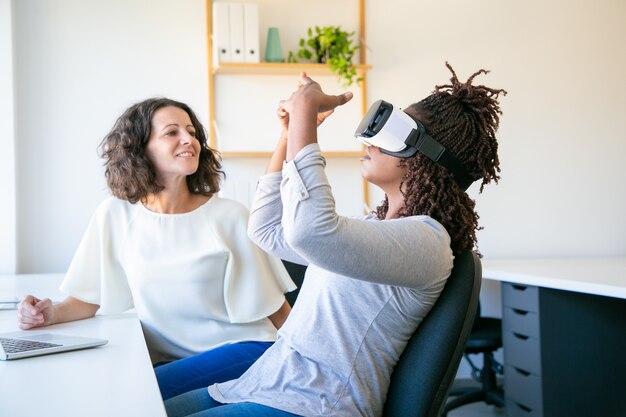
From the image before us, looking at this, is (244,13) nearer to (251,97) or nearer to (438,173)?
(251,97)

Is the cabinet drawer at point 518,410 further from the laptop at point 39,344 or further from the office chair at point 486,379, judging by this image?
the laptop at point 39,344

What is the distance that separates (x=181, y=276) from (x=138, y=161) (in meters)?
0.40

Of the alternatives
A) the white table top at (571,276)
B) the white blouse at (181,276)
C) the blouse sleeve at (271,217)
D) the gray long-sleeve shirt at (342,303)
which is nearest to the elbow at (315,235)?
the gray long-sleeve shirt at (342,303)

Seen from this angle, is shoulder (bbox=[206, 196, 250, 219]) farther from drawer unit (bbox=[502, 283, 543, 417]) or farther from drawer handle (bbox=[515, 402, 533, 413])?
drawer handle (bbox=[515, 402, 533, 413])

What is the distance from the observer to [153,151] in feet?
7.03

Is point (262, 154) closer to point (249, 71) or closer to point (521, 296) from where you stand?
point (249, 71)

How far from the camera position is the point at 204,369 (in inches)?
67.5

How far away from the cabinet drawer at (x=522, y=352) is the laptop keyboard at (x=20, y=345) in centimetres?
182

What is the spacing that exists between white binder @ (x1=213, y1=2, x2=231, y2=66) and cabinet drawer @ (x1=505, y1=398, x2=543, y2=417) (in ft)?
6.73

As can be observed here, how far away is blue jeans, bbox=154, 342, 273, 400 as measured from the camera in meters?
1.67

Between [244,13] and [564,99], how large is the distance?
1.91 meters

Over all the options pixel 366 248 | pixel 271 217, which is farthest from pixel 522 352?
pixel 366 248

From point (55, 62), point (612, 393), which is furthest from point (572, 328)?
point (55, 62)

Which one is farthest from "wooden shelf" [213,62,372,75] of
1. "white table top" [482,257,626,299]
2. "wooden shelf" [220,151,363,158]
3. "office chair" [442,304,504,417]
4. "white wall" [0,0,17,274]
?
"office chair" [442,304,504,417]
